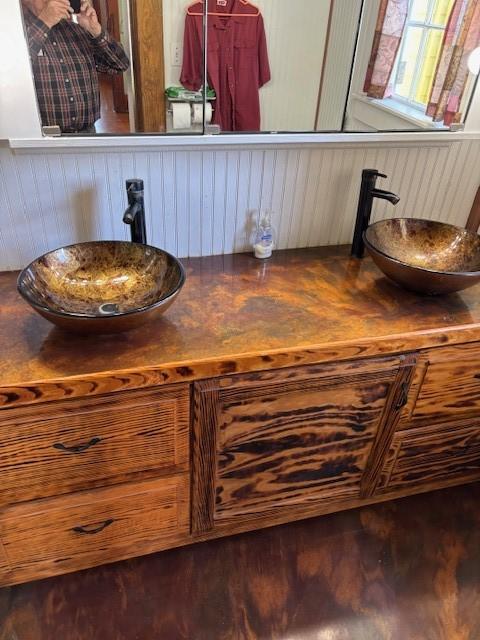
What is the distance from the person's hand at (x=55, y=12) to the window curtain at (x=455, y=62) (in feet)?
3.64

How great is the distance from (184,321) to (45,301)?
34cm

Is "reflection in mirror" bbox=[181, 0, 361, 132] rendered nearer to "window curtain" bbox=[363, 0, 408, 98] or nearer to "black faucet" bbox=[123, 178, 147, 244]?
"window curtain" bbox=[363, 0, 408, 98]

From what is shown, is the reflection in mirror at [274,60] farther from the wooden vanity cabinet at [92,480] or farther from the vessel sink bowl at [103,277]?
the wooden vanity cabinet at [92,480]

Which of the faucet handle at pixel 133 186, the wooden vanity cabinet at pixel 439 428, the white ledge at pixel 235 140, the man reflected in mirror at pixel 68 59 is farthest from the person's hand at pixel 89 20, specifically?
the wooden vanity cabinet at pixel 439 428

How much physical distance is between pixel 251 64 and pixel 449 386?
1.06m

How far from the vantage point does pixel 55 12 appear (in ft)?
3.84

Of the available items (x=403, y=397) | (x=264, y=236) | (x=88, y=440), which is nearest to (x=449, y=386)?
(x=403, y=397)

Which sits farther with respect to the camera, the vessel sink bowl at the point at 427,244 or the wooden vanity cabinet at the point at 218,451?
the vessel sink bowl at the point at 427,244

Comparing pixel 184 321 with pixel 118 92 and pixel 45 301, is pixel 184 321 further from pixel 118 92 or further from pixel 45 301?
pixel 118 92

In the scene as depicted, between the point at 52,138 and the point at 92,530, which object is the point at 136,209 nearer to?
the point at 52,138

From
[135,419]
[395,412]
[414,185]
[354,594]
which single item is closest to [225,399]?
[135,419]

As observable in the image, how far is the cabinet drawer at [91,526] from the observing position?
1.23 metres

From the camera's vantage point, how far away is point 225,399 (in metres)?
1.19

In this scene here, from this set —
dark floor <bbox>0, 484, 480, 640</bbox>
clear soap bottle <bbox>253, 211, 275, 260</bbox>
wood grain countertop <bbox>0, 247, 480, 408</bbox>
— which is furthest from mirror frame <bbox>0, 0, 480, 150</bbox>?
dark floor <bbox>0, 484, 480, 640</bbox>
